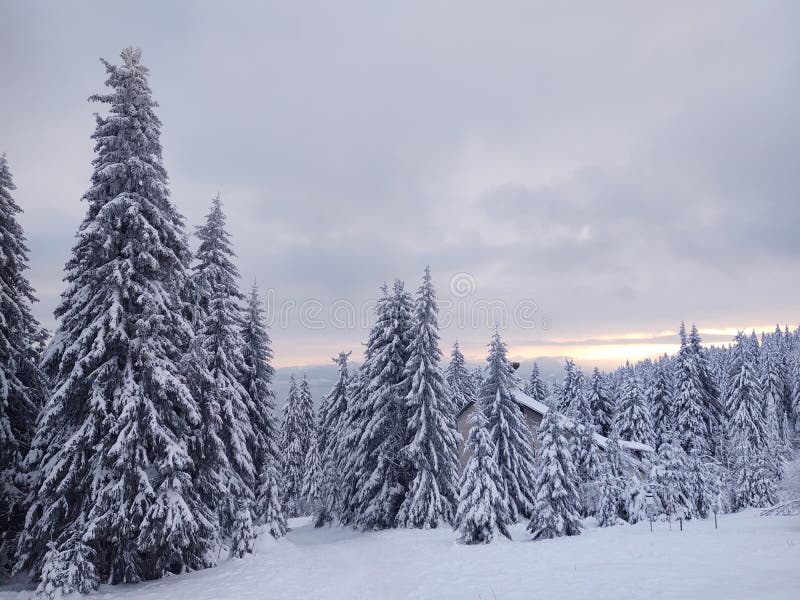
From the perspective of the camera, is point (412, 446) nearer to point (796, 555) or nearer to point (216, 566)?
point (216, 566)

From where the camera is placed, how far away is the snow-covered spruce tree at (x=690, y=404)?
4756cm

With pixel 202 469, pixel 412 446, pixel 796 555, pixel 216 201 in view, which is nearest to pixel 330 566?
pixel 202 469

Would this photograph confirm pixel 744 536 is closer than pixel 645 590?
No

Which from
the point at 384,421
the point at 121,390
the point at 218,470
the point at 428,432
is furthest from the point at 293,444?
the point at 121,390

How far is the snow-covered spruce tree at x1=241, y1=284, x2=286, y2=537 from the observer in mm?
26797

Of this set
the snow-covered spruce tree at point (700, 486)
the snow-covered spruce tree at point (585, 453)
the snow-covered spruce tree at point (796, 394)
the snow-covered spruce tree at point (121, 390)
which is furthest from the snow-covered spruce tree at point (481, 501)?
the snow-covered spruce tree at point (796, 394)

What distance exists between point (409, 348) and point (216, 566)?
16113mm

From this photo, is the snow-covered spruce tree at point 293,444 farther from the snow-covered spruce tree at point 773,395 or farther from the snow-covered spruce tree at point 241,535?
the snow-covered spruce tree at point 773,395

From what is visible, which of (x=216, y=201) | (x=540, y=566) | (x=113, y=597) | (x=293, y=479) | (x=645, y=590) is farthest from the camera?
(x=293, y=479)

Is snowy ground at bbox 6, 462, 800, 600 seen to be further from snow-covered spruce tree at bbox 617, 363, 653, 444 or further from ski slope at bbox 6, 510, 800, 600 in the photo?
snow-covered spruce tree at bbox 617, 363, 653, 444

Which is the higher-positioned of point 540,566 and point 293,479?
point 540,566

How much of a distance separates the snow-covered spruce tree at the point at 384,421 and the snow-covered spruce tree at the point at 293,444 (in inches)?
797

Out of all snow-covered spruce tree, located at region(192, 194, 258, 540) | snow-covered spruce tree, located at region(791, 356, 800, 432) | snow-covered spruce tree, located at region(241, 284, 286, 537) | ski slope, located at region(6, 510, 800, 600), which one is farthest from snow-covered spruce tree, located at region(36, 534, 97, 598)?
snow-covered spruce tree, located at region(791, 356, 800, 432)

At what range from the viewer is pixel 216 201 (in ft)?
83.1
